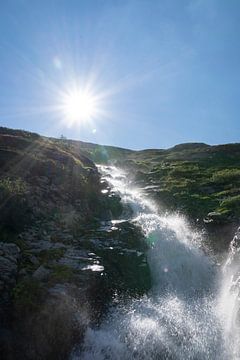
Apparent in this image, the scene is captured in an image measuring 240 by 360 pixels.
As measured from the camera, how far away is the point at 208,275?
22.2 metres

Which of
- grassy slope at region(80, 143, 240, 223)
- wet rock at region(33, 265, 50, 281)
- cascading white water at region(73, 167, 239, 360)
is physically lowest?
cascading white water at region(73, 167, 239, 360)

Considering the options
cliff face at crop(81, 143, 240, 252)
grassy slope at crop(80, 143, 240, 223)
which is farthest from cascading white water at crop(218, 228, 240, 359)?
grassy slope at crop(80, 143, 240, 223)

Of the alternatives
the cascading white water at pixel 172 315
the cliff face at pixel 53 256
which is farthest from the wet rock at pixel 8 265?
the cascading white water at pixel 172 315

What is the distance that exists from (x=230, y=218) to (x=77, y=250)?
1196 cm

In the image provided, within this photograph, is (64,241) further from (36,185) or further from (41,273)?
(36,185)

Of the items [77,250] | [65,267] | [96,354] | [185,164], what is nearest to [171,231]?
[77,250]

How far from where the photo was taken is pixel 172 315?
1733 centimetres

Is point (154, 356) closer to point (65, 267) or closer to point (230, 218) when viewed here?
point (65, 267)

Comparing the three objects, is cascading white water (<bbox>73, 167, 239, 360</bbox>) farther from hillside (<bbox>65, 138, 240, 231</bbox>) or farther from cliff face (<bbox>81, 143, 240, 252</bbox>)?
hillside (<bbox>65, 138, 240, 231</bbox>)

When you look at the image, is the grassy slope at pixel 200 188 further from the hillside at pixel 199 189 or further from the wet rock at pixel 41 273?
the wet rock at pixel 41 273

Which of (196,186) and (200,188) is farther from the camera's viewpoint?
(196,186)

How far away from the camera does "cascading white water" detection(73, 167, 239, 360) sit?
49.0ft

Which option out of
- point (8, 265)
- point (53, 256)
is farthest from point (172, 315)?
point (8, 265)

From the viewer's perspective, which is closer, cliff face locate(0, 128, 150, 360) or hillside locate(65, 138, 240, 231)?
cliff face locate(0, 128, 150, 360)
